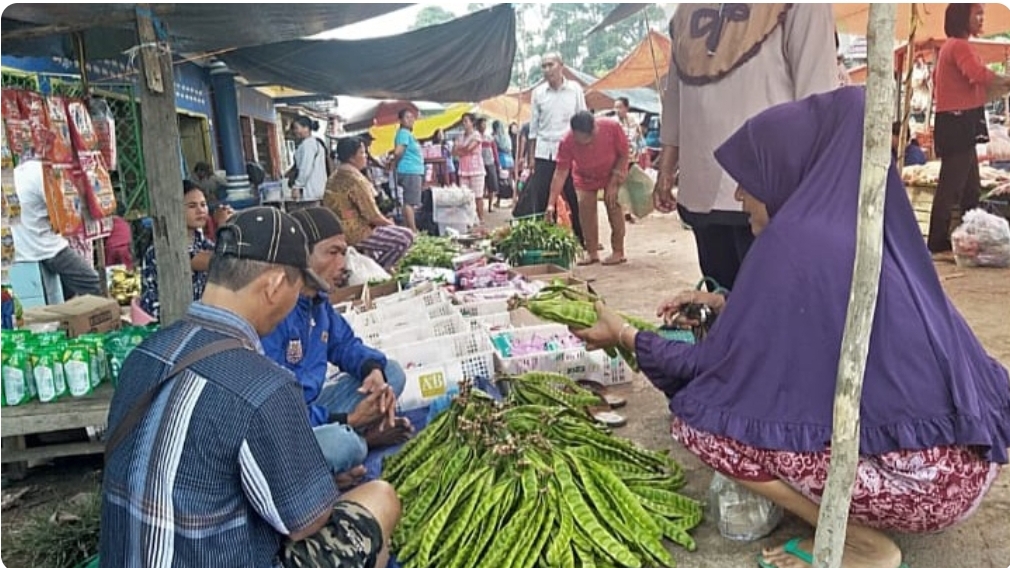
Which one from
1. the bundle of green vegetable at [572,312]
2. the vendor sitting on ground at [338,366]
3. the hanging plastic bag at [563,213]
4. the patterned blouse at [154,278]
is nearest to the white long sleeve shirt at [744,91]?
the bundle of green vegetable at [572,312]

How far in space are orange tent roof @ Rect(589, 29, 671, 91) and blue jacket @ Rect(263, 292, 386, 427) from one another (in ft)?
53.8

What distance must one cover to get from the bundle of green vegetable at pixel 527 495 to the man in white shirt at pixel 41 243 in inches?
133

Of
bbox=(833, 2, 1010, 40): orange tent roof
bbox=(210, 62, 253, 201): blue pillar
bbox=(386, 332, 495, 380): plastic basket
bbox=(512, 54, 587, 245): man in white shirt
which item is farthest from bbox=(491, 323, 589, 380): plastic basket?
bbox=(210, 62, 253, 201): blue pillar

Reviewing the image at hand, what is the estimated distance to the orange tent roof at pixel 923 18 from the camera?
9.07 m

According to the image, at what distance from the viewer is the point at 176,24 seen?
14.8 ft

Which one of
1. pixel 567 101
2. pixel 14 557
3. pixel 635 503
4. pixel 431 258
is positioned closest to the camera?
pixel 635 503

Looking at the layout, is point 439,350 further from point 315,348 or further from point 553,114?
point 553,114

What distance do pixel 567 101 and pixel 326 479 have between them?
24.3 ft

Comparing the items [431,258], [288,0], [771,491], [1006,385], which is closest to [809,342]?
[771,491]

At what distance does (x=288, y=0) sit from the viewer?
168 inches

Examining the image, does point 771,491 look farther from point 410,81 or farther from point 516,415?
point 410,81

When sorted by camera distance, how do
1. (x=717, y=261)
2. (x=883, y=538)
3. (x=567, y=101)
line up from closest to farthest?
1. (x=883, y=538)
2. (x=717, y=261)
3. (x=567, y=101)

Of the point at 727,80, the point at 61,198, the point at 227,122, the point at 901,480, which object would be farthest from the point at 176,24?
the point at 227,122

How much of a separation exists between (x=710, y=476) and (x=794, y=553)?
2.32 feet
